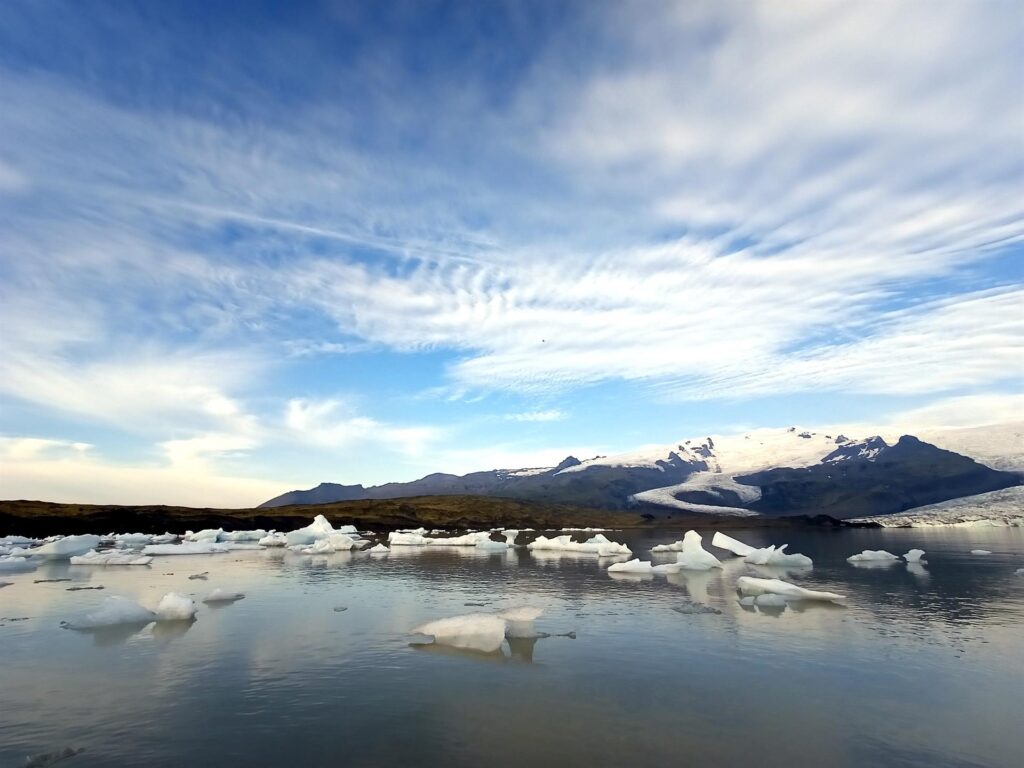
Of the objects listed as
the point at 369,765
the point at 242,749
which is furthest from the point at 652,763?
the point at 242,749

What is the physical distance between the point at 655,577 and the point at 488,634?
21.0 metres

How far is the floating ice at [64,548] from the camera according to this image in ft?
151

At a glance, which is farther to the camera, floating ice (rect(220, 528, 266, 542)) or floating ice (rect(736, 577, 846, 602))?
floating ice (rect(220, 528, 266, 542))

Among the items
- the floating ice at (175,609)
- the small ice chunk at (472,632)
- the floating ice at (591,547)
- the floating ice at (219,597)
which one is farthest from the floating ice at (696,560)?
the floating ice at (175,609)

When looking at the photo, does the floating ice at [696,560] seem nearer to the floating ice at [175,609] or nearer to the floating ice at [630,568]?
the floating ice at [630,568]

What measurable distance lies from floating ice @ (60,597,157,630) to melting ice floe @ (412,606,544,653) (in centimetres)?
956

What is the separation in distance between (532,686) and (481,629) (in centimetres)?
347

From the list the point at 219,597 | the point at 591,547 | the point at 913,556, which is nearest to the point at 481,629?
the point at 219,597

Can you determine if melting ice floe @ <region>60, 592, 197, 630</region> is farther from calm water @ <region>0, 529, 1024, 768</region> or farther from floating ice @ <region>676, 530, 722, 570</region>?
floating ice @ <region>676, 530, 722, 570</region>

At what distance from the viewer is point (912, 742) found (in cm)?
1015

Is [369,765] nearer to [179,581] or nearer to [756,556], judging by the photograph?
[179,581]

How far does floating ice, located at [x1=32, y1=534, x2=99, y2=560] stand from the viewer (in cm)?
4616

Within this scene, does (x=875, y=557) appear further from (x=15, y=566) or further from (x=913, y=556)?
(x=15, y=566)

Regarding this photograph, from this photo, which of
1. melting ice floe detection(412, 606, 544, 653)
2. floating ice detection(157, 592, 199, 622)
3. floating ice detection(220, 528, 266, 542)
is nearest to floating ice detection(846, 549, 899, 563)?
melting ice floe detection(412, 606, 544, 653)
